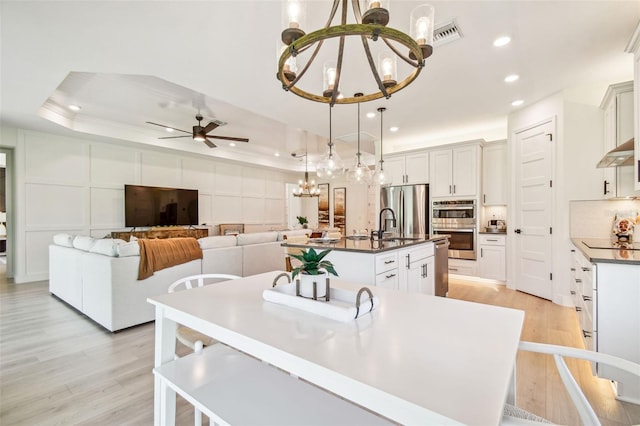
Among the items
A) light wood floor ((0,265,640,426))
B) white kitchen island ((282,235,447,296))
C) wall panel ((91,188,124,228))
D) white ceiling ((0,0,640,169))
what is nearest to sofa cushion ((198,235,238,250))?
light wood floor ((0,265,640,426))

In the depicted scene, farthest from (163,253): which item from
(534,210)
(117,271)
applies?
(534,210)

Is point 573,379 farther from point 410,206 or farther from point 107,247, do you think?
point 410,206

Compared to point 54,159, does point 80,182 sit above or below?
below

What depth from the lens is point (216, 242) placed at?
401 centimetres

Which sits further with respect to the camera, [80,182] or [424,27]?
[80,182]

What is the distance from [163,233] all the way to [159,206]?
606mm

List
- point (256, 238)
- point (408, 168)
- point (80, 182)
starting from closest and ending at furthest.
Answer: point (256, 238)
point (80, 182)
point (408, 168)

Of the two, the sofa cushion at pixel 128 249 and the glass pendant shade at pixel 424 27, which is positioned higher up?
the glass pendant shade at pixel 424 27

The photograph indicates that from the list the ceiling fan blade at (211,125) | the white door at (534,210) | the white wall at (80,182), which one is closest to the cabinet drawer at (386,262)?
the white door at (534,210)

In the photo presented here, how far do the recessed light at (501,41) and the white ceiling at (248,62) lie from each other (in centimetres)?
5

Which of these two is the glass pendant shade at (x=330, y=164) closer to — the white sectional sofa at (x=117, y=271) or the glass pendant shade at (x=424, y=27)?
the white sectional sofa at (x=117, y=271)

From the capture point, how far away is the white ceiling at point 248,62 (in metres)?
2.21

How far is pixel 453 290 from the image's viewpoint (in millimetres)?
4500

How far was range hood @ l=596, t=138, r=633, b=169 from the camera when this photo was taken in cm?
248
